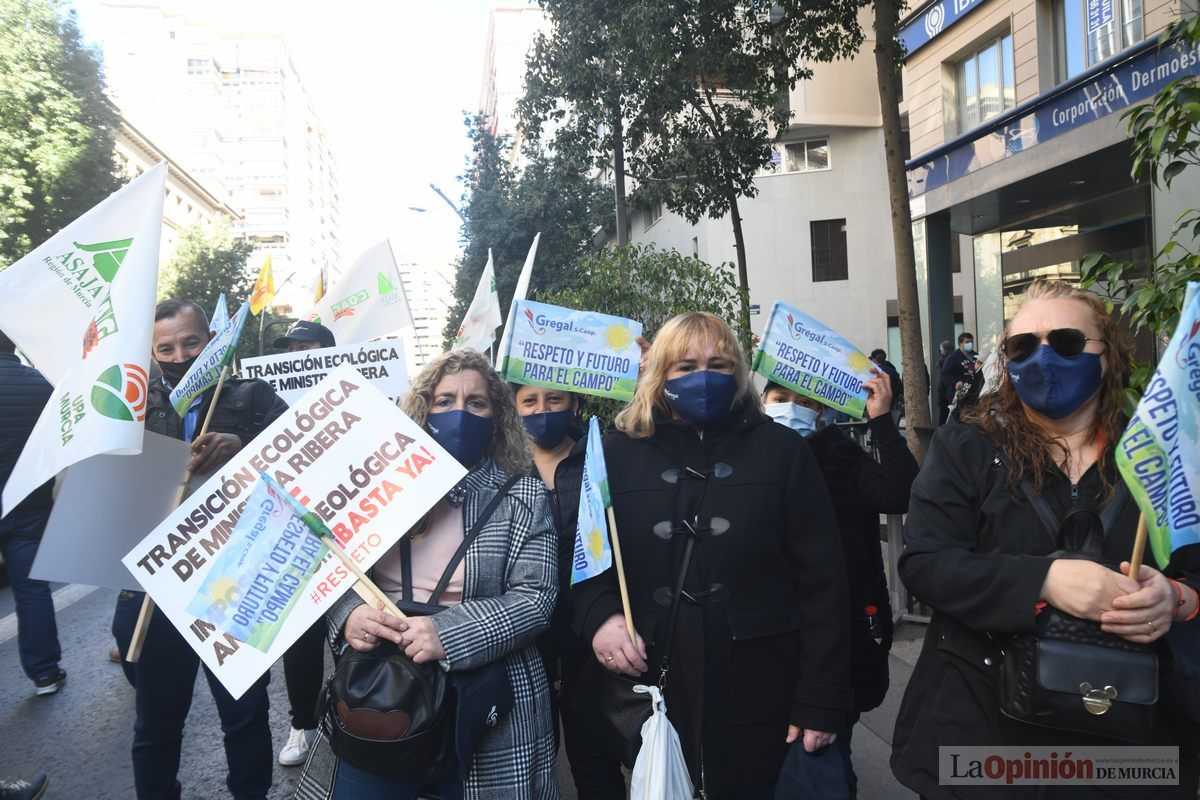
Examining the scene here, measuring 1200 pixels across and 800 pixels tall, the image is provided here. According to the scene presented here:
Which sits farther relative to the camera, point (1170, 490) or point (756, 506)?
point (756, 506)

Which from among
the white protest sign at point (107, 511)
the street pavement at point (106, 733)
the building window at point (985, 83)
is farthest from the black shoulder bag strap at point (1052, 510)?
the building window at point (985, 83)

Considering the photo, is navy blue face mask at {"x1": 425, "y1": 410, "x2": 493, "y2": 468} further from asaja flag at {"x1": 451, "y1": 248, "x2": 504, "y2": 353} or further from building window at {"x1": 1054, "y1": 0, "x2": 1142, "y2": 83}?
building window at {"x1": 1054, "y1": 0, "x2": 1142, "y2": 83}

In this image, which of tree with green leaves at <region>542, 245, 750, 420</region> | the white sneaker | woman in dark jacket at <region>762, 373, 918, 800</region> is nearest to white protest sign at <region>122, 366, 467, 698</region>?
woman in dark jacket at <region>762, 373, 918, 800</region>

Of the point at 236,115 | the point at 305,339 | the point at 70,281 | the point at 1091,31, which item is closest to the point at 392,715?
the point at 70,281

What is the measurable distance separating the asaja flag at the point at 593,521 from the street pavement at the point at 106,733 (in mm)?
1969

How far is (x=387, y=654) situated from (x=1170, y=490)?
1.81 metres

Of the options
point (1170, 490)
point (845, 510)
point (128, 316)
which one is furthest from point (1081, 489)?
point (128, 316)

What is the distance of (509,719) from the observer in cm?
241

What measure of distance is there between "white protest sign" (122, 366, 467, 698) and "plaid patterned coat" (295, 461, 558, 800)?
7.5 inches

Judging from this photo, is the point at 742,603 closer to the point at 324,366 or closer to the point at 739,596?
the point at 739,596

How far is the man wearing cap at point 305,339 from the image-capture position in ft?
19.6

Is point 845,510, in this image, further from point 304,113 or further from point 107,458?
point 304,113

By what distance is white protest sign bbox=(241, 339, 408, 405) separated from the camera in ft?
17.5

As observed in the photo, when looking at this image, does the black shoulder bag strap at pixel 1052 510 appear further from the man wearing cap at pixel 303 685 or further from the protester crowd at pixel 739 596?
the man wearing cap at pixel 303 685
